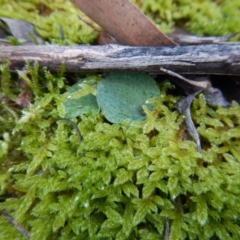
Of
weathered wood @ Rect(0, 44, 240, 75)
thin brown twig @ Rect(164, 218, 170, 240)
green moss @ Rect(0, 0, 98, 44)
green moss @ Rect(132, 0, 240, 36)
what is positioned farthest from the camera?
green moss @ Rect(132, 0, 240, 36)

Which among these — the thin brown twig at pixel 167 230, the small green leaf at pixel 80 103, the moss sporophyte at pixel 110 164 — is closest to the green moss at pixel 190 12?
the moss sporophyte at pixel 110 164

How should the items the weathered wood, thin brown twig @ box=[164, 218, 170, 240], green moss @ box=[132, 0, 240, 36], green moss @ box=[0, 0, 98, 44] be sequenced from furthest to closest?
green moss @ box=[132, 0, 240, 36]
green moss @ box=[0, 0, 98, 44]
the weathered wood
thin brown twig @ box=[164, 218, 170, 240]

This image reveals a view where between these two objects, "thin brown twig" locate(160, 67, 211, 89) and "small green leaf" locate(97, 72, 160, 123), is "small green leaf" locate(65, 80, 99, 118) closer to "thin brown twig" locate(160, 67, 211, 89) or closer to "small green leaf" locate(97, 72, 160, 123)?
"small green leaf" locate(97, 72, 160, 123)

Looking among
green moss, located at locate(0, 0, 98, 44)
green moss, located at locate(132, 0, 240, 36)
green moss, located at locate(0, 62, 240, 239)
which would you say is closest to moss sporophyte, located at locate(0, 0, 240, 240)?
green moss, located at locate(0, 62, 240, 239)

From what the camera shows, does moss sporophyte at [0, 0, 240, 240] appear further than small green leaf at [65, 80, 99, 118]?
No

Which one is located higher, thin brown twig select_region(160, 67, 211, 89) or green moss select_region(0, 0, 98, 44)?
green moss select_region(0, 0, 98, 44)

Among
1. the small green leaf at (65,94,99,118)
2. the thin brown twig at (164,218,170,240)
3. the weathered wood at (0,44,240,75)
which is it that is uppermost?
the weathered wood at (0,44,240,75)

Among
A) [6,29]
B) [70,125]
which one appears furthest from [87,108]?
[6,29]

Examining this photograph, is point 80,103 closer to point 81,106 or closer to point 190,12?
point 81,106
